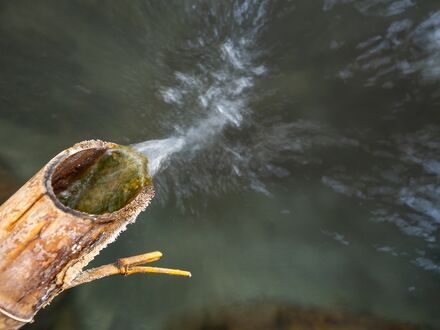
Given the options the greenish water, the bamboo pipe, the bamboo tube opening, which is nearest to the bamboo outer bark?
the bamboo pipe

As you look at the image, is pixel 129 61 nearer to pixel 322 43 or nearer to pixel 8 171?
pixel 8 171

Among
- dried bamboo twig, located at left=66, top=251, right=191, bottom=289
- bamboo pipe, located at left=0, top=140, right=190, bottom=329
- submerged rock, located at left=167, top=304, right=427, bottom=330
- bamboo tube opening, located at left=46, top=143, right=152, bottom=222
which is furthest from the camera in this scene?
submerged rock, located at left=167, top=304, right=427, bottom=330

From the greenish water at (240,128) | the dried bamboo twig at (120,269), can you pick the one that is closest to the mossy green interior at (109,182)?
the dried bamboo twig at (120,269)

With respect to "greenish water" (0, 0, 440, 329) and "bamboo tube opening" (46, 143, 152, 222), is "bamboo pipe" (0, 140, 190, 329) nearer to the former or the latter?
"bamboo tube opening" (46, 143, 152, 222)

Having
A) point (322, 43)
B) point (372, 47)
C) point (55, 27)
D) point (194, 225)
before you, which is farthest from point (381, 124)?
point (55, 27)

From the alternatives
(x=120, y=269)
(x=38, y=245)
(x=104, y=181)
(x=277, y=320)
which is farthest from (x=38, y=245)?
(x=277, y=320)

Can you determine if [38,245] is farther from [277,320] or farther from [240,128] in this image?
[277,320]

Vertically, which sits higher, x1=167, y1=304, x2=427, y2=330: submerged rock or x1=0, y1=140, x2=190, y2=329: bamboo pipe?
x1=0, y1=140, x2=190, y2=329: bamboo pipe
